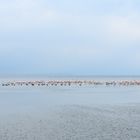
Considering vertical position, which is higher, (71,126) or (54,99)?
(54,99)

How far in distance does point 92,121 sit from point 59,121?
3.06m

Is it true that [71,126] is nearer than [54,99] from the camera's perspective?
Yes

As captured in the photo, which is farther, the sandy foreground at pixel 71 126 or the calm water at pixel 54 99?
the calm water at pixel 54 99

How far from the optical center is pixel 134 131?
97.8 feet

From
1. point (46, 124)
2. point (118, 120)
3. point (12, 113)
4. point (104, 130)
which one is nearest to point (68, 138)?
point (104, 130)

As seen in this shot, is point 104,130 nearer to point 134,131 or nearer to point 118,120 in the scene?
point 134,131

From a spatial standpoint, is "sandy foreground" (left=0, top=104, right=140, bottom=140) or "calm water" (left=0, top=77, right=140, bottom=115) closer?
"sandy foreground" (left=0, top=104, right=140, bottom=140)

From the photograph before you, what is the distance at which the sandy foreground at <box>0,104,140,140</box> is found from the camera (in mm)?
28266

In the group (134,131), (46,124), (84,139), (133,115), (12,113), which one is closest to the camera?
(84,139)

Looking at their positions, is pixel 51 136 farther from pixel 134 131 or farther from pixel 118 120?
pixel 118 120

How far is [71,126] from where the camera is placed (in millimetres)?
32812

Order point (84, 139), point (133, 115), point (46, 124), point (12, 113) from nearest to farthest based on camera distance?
point (84, 139), point (46, 124), point (133, 115), point (12, 113)

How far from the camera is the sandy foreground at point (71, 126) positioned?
2827cm

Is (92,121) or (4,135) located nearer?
(4,135)
